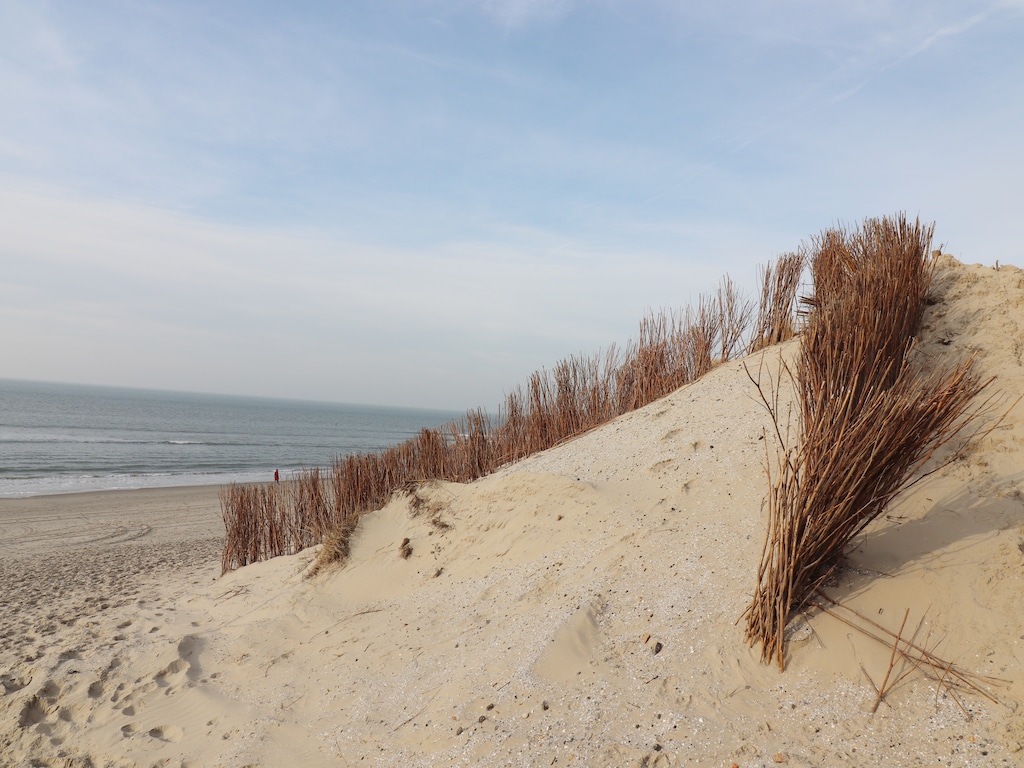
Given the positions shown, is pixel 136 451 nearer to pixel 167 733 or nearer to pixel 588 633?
pixel 167 733

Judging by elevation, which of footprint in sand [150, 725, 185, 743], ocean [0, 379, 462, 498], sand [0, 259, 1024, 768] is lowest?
ocean [0, 379, 462, 498]

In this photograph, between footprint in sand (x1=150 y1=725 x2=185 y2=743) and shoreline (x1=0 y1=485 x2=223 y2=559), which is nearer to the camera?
footprint in sand (x1=150 y1=725 x2=185 y2=743)

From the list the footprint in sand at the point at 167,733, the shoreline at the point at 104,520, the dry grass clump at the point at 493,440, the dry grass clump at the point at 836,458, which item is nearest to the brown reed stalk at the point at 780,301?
the dry grass clump at the point at 493,440

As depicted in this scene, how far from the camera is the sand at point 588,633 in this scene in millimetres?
2367

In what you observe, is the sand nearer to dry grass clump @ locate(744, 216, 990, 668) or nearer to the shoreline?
dry grass clump @ locate(744, 216, 990, 668)

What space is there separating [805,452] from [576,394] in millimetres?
4531

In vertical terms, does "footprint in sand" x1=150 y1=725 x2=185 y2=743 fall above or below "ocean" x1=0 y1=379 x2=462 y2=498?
above

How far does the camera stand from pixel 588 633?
299cm

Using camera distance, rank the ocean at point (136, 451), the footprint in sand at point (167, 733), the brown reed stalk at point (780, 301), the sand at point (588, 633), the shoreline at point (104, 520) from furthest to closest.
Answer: the ocean at point (136, 451) → the shoreline at point (104, 520) → the brown reed stalk at point (780, 301) → the footprint in sand at point (167, 733) → the sand at point (588, 633)

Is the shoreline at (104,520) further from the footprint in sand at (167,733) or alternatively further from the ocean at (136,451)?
the footprint in sand at (167,733)

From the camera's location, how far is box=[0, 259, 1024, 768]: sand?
7.77 feet

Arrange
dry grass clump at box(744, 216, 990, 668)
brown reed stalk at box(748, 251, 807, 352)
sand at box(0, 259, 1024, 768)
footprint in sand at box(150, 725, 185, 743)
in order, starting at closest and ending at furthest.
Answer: sand at box(0, 259, 1024, 768)
dry grass clump at box(744, 216, 990, 668)
footprint in sand at box(150, 725, 185, 743)
brown reed stalk at box(748, 251, 807, 352)

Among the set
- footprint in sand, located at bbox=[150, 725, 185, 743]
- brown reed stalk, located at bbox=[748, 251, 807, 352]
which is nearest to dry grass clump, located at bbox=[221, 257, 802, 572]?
brown reed stalk, located at bbox=[748, 251, 807, 352]

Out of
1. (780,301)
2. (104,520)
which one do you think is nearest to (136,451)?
(104,520)
